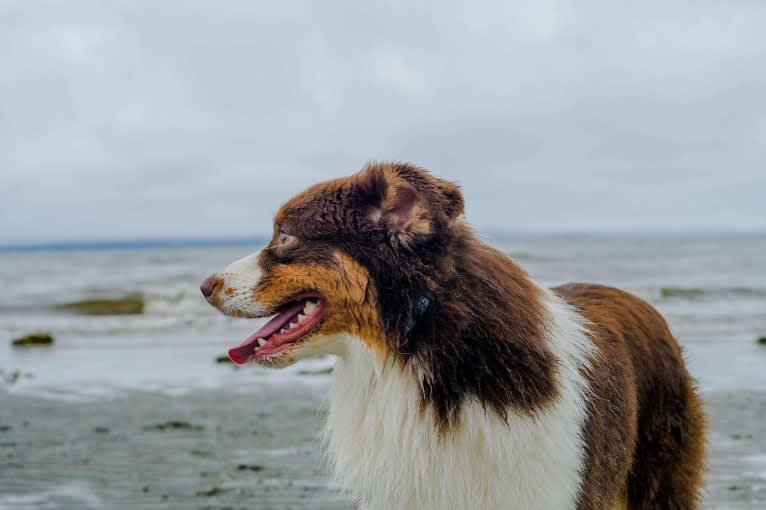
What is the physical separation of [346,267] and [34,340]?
13.3m

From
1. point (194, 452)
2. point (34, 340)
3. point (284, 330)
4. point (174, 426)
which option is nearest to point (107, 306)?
point (34, 340)

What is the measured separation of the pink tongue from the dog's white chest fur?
0.91 ft

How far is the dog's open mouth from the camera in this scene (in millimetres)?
3020

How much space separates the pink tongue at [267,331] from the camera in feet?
10.2

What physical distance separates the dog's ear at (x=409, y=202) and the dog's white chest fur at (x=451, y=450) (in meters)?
0.49

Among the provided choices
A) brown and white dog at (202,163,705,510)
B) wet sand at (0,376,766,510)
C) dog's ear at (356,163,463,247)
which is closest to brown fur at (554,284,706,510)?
brown and white dog at (202,163,705,510)

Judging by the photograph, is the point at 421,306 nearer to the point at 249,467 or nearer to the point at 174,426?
the point at 249,467

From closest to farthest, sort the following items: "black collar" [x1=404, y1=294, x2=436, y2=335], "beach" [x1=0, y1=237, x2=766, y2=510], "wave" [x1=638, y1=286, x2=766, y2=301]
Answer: "black collar" [x1=404, y1=294, x2=436, y2=335] < "beach" [x1=0, y1=237, x2=766, y2=510] < "wave" [x1=638, y1=286, x2=766, y2=301]

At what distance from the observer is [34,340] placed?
14.4m

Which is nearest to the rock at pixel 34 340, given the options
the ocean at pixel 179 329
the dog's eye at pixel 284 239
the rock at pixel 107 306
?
the ocean at pixel 179 329

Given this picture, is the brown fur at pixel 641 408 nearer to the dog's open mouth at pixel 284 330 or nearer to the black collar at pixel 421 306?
the black collar at pixel 421 306

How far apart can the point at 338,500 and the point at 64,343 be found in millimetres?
10810

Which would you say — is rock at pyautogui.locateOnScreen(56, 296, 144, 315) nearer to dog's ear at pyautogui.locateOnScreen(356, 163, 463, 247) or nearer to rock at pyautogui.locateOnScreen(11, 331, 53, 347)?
rock at pyautogui.locateOnScreen(11, 331, 53, 347)

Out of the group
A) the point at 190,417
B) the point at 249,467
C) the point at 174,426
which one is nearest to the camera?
the point at 249,467
